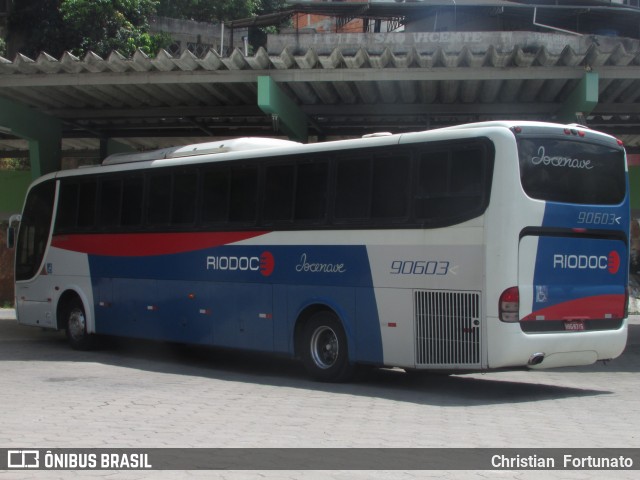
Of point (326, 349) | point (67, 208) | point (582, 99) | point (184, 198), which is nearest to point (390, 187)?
point (326, 349)

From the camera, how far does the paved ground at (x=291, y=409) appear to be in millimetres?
7789

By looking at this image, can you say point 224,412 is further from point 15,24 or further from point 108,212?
point 15,24

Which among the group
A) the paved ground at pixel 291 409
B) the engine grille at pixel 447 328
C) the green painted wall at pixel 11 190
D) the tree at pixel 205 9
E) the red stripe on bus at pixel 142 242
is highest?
the tree at pixel 205 9

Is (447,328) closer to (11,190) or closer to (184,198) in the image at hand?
(184,198)

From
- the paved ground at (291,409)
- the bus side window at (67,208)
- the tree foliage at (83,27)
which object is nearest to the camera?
the paved ground at (291,409)

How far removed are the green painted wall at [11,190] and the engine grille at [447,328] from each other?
1419cm

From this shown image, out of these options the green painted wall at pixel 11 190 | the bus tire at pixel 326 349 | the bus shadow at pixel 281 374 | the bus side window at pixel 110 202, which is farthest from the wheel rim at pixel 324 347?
the green painted wall at pixel 11 190

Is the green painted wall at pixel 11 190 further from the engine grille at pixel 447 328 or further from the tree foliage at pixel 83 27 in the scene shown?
the tree foliage at pixel 83 27

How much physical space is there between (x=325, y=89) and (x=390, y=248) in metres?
6.33

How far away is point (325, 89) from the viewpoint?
17031mm
